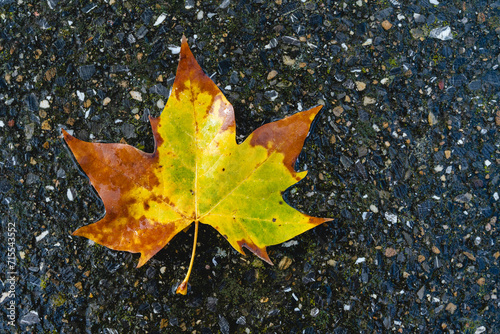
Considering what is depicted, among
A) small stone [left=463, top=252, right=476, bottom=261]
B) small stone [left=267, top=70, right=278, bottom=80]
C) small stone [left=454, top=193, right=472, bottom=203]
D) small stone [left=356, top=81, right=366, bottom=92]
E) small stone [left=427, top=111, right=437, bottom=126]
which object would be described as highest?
small stone [left=267, top=70, right=278, bottom=80]

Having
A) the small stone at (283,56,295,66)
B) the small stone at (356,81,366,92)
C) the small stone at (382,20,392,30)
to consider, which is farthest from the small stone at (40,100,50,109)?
the small stone at (382,20,392,30)

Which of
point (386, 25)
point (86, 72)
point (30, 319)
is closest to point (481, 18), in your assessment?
point (386, 25)

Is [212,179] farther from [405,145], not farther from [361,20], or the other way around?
[361,20]

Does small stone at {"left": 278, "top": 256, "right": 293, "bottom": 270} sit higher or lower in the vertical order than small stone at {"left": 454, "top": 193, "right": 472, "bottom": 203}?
higher

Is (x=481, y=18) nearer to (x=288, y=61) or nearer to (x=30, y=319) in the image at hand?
(x=288, y=61)

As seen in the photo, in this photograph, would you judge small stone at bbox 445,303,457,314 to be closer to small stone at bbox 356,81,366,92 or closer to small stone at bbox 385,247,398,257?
small stone at bbox 385,247,398,257

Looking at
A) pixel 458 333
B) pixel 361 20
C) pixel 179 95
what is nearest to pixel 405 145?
pixel 361 20

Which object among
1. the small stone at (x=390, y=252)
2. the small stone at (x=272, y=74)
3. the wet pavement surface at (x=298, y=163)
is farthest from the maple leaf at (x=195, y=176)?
the small stone at (x=390, y=252)
